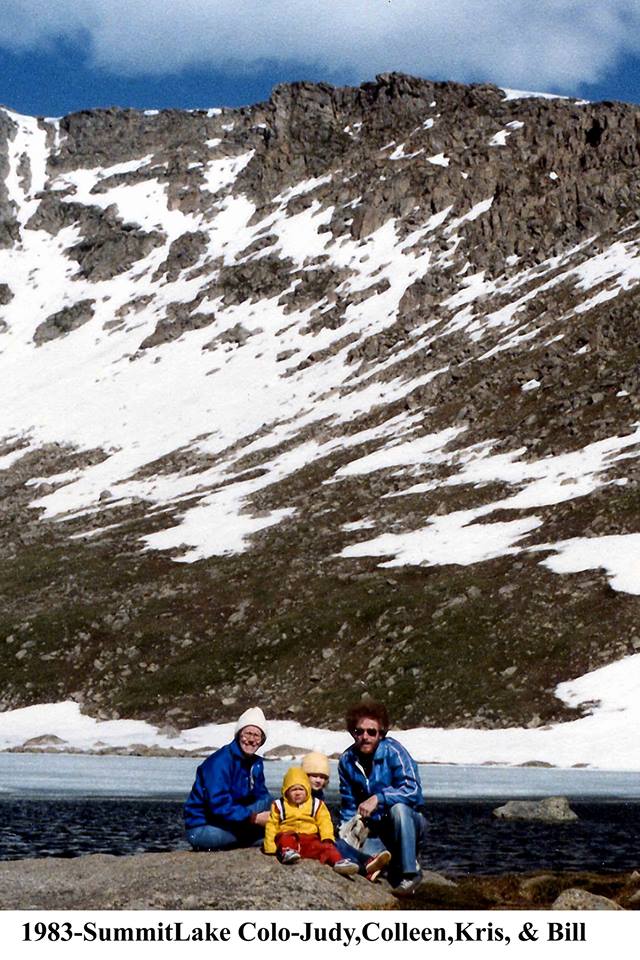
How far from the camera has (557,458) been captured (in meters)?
93.6

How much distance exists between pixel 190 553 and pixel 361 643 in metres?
28.0

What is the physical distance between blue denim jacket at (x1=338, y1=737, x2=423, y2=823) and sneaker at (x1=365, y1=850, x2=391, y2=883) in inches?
20.7

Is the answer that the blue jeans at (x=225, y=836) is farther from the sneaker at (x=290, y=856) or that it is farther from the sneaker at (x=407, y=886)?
the sneaker at (x=407, y=886)

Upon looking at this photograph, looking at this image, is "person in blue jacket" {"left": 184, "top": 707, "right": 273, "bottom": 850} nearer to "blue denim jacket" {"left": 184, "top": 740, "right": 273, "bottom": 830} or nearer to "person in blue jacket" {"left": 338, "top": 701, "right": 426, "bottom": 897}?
"blue denim jacket" {"left": 184, "top": 740, "right": 273, "bottom": 830}

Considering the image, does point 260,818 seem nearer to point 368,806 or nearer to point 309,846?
point 309,846

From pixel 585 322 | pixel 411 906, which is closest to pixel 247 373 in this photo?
pixel 585 322

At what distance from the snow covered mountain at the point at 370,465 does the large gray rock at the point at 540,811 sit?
24.5 meters

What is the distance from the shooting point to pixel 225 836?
17625 millimetres

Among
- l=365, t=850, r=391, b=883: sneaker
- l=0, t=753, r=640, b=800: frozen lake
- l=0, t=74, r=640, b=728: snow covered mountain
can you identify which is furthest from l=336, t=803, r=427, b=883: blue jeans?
l=0, t=74, r=640, b=728: snow covered mountain

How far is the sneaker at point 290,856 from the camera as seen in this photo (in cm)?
1555

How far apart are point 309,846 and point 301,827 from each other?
26cm

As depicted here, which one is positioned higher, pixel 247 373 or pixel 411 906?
pixel 247 373

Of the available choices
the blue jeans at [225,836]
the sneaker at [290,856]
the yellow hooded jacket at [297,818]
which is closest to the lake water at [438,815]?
the blue jeans at [225,836]
